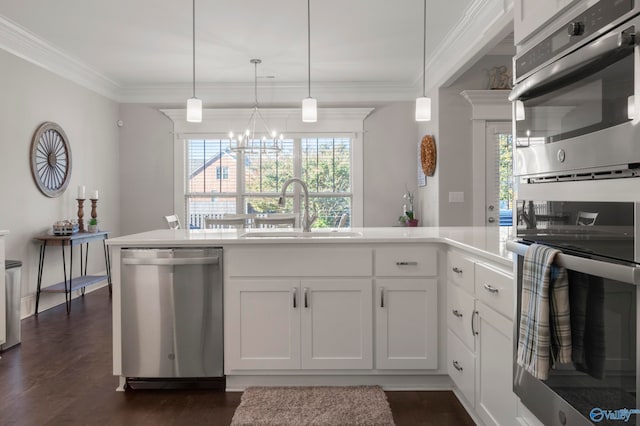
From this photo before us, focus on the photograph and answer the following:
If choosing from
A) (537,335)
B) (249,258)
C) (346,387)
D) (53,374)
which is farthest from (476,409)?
(53,374)

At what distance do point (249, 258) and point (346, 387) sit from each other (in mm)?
888

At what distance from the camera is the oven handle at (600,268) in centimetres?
95

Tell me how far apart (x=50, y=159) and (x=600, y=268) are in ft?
16.5

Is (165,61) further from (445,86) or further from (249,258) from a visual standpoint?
(249,258)

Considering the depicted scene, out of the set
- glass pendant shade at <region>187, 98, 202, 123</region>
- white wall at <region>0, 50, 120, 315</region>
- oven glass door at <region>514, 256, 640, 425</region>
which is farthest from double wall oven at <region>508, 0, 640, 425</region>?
white wall at <region>0, 50, 120, 315</region>

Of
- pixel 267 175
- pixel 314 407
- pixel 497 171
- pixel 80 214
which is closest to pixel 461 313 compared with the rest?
pixel 314 407

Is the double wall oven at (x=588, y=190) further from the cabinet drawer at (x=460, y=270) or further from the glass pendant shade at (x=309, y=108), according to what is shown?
the glass pendant shade at (x=309, y=108)

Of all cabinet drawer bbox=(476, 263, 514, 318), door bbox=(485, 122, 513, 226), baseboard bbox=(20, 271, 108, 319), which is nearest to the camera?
cabinet drawer bbox=(476, 263, 514, 318)

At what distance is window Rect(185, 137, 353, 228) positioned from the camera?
20.8 feet

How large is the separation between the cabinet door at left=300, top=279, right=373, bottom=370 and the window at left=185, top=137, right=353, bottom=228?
3837 millimetres

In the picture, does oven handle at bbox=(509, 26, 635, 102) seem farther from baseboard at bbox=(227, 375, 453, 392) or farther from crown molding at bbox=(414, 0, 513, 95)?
crown molding at bbox=(414, 0, 513, 95)

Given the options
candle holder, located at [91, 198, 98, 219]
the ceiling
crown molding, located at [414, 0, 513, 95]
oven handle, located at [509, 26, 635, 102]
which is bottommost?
candle holder, located at [91, 198, 98, 219]

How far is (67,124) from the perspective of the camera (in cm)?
506

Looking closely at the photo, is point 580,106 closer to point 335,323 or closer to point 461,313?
point 461,313
